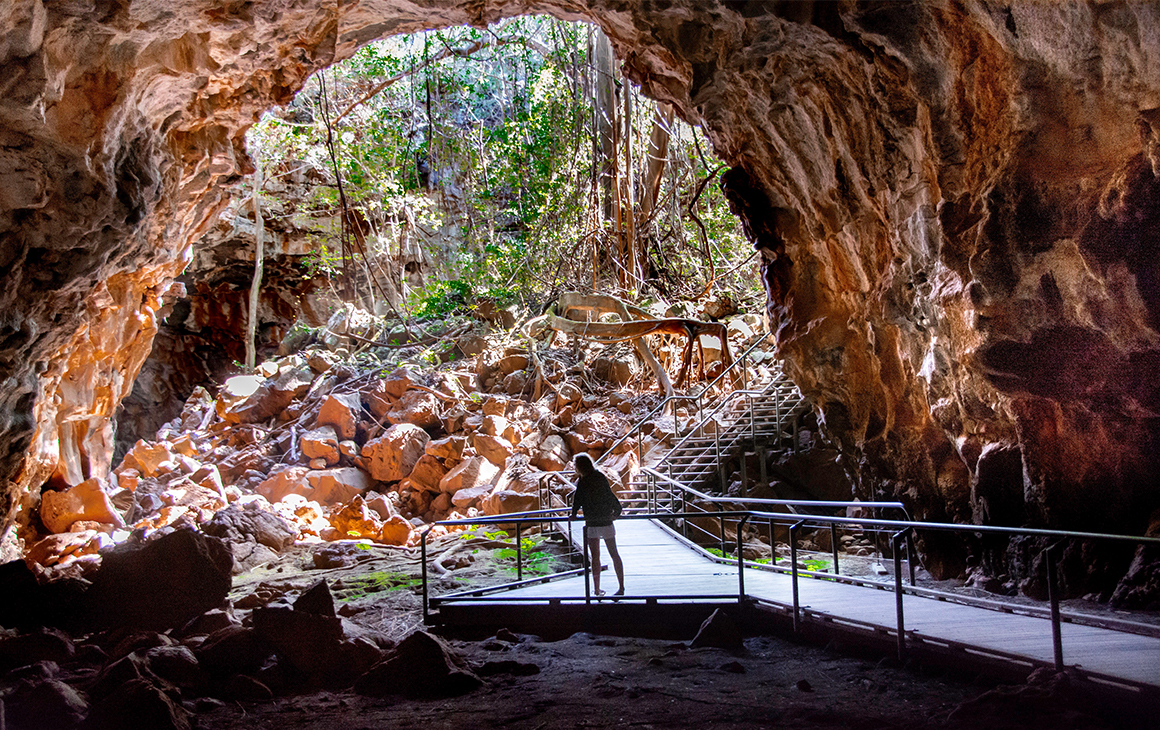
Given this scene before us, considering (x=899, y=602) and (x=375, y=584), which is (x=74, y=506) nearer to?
(x=375, y=584)

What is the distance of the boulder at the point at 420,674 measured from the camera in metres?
4.48

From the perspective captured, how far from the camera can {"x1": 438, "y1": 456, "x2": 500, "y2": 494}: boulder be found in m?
13.9

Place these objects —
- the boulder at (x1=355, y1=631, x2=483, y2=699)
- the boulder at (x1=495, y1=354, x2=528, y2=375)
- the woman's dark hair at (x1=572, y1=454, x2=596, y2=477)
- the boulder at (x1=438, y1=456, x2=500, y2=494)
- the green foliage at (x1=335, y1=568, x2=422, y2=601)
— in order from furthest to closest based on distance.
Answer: the boulder at (x1=495, y1=354, x2=528, y2=375)
the boulder at (x1=438, y1=456, x2=500, y2=494)
the green foliage at (x1=335, y1=568, x2=422, y2=601)
the woman's dark hair at (x1=572, y1=454, x2=596, y2=477)
the boulder at (x1=355, y1=631, x2=483, y2=699)

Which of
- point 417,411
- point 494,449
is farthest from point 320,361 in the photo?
point 494,449

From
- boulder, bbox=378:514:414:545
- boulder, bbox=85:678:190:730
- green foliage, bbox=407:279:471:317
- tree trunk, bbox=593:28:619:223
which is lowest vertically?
boulder, bbox=378:514:414:545

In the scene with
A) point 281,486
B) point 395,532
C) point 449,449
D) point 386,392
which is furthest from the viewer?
point 386,392

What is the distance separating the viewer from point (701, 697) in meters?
4.07

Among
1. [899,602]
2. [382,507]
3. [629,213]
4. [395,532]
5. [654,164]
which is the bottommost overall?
[395,532]

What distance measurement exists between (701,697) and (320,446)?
514 inches

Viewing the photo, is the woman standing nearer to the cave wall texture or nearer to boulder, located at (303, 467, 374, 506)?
the cave wall texture

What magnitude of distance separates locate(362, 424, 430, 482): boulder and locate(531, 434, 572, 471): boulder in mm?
2650

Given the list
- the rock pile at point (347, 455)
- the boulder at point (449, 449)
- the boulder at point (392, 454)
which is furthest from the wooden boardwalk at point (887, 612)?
the boulder at point (392, 454)

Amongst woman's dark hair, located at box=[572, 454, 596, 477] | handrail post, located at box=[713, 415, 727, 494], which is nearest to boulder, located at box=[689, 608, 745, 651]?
woman's dark hair, located at box=[572, 454, 596, 477]

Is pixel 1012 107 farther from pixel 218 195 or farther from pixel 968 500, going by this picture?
pixel 218 195
